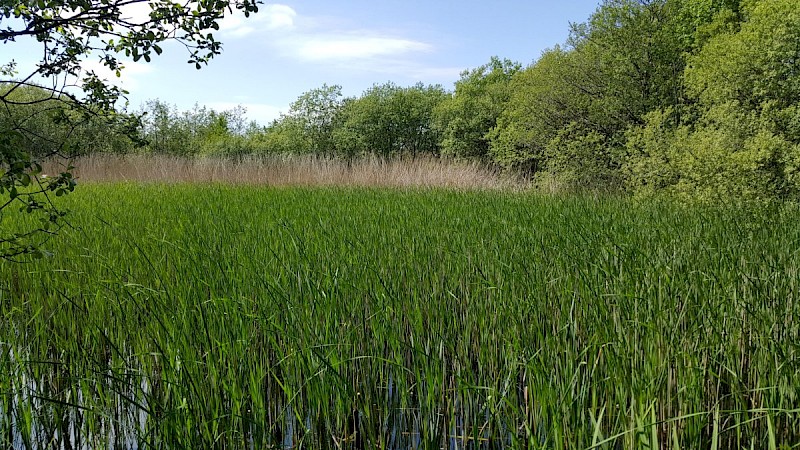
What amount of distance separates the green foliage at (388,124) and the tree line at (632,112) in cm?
6

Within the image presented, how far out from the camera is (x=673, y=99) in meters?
13.6

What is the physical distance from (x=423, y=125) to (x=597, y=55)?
11.9 meters

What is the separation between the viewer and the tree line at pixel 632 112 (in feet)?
25.8

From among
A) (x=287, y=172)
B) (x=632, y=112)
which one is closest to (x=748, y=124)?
(x=632, y=112)

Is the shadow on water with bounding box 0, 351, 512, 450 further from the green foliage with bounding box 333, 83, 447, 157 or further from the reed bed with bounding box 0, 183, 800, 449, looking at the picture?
the green foliage with bounding box 333, 83, 447, 157

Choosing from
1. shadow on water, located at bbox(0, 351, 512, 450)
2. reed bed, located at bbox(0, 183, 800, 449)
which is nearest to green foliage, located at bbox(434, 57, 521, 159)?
reed bed, located at bbox(0, 183, 800, 449)

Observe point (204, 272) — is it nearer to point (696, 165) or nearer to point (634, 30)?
point (696, 165)

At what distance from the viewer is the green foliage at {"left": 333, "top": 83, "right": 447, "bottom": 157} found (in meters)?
23.9

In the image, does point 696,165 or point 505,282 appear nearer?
point 505,282

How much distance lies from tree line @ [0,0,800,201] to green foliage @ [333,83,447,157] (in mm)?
63

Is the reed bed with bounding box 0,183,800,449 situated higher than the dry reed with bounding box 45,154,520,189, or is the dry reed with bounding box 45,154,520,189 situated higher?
the dry reed with bounding box 45,154,520,189

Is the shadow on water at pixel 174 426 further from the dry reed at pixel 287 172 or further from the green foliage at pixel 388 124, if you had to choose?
the green foliage at pixel 388 124

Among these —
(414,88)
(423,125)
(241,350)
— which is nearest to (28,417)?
(241,350)

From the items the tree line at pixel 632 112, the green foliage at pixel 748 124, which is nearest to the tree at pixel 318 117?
the tree line at pixel 632 112
